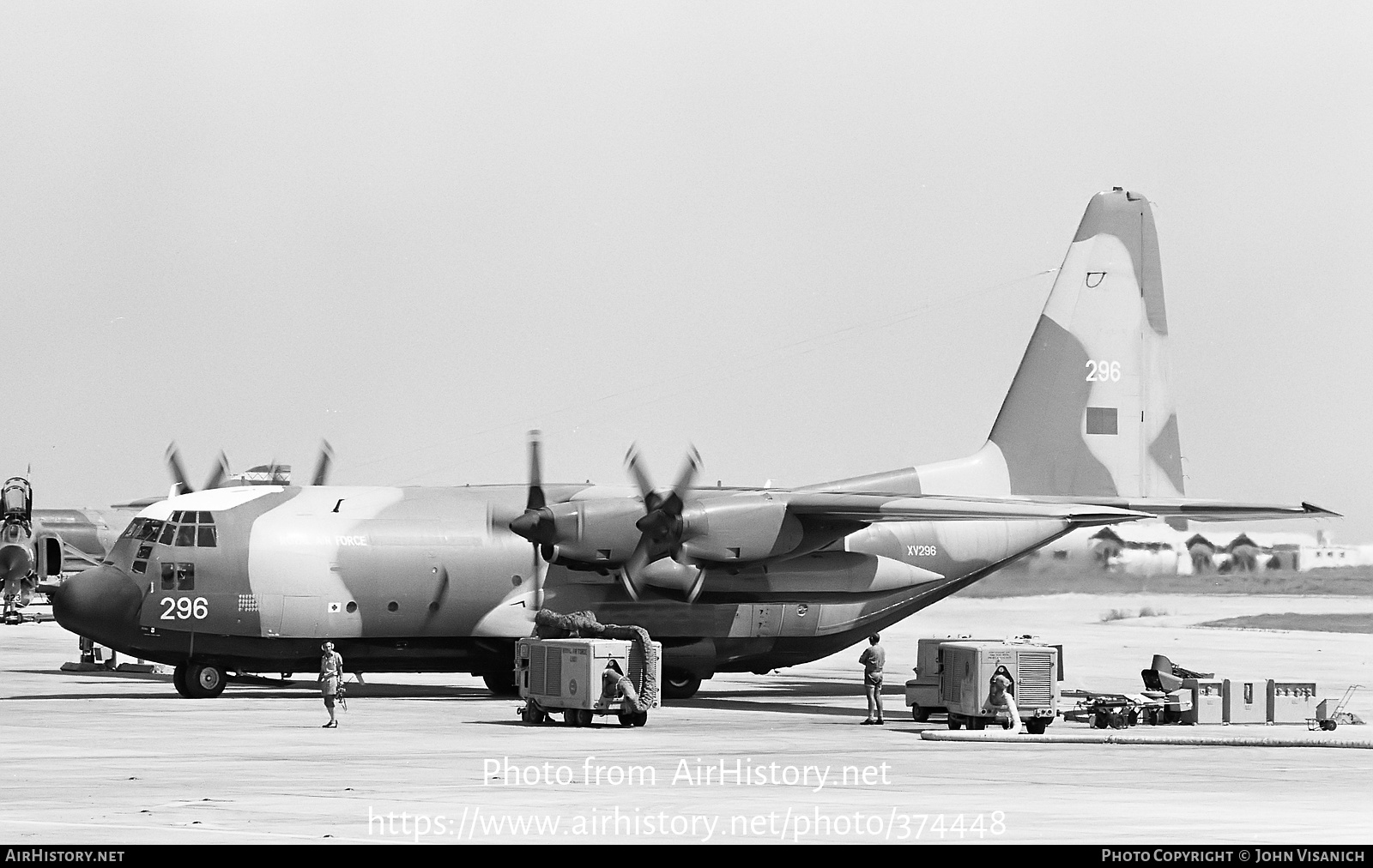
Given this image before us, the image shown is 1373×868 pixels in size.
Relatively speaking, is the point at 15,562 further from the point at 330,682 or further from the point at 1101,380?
the point at 1101,380

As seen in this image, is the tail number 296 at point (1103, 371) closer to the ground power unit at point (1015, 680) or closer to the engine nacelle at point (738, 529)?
the engine nacelle at point (738, 529)

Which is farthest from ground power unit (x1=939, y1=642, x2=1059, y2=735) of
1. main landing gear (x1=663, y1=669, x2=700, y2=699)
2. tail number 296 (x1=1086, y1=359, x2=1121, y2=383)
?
tail number 296 (x1=1086, y1=359, x2=1121, y2=383)

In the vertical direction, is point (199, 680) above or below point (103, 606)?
below

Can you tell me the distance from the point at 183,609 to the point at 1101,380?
19088 millimetres

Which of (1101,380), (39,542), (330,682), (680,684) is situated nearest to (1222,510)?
(1101,380)

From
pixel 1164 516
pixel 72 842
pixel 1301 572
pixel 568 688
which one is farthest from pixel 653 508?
pixel 1301 572

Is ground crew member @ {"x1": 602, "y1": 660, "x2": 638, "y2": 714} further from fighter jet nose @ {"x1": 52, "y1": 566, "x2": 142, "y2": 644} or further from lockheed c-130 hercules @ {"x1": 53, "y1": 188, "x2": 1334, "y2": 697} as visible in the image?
fighter jet nose @ {"x1": 52, "y1": 566, "x2": 142, "y2": 644}

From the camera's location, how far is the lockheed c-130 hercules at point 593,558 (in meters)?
31.5

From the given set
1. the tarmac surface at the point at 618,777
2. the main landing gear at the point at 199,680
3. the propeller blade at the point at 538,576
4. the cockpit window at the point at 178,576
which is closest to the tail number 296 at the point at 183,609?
Result: the cockpit window at the point at 178,576

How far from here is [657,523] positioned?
1212 inches

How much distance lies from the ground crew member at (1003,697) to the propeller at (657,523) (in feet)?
19.9

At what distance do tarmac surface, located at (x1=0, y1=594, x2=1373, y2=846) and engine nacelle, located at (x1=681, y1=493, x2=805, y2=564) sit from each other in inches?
109

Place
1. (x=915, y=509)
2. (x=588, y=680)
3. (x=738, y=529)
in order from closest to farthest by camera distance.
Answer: (x=588, y=680) → (x=915, y=509) → (x=738, y=529)

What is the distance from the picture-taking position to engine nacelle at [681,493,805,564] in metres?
31.1
